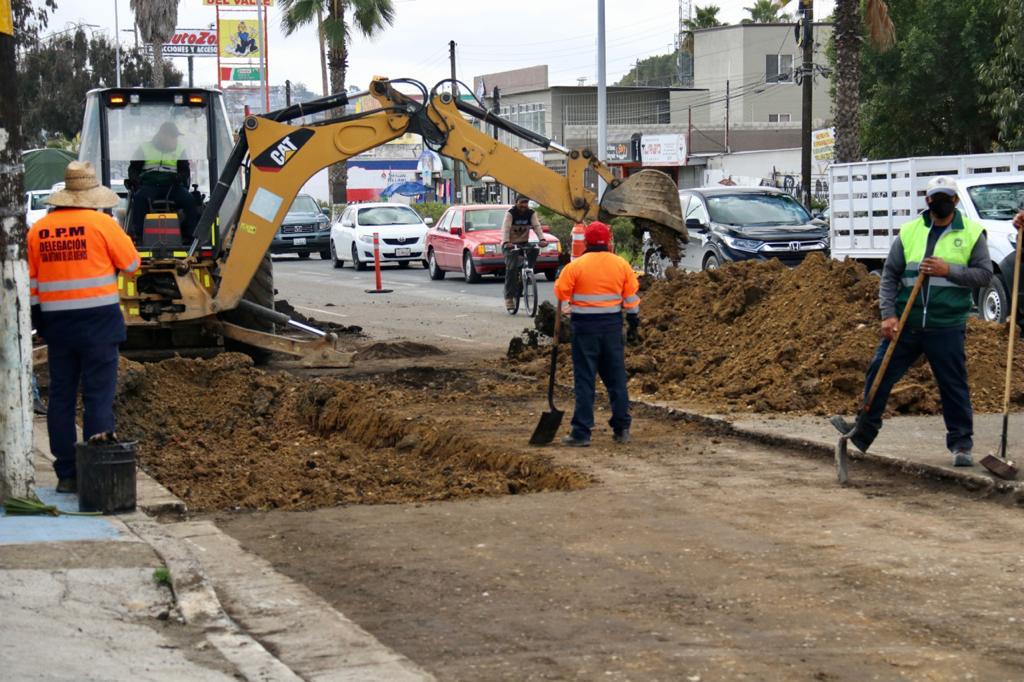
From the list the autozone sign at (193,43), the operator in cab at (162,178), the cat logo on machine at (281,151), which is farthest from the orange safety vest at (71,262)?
the autozone sign at (193,43)

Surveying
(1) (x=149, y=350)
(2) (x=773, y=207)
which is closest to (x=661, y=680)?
(1) (x=149, y=350)

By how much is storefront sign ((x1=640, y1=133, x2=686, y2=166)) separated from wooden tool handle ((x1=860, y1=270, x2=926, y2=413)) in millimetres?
56012

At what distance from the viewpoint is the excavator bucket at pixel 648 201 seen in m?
14.2

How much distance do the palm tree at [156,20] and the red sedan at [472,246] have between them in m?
27.0

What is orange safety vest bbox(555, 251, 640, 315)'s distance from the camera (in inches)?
454

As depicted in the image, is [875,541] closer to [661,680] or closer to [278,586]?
[661,680]

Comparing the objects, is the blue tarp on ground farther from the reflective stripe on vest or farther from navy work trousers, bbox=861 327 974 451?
navy work trousers, bbox=861 327 974 451

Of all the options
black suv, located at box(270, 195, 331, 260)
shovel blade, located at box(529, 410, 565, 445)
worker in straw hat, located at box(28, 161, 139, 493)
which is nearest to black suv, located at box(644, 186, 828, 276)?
shovel blade, located at box(529, 410, 565, 445)

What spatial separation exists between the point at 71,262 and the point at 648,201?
6.53 meters

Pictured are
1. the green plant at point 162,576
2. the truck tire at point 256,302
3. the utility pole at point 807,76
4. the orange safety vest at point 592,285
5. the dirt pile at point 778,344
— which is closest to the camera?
the green plant at point 162,576

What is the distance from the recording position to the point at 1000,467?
30.5 ft

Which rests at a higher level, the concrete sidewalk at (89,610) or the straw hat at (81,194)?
the straw hat at (81,194)

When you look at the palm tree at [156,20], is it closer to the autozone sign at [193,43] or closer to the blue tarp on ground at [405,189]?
the autozone sign at [193,43]

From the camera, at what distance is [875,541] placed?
7980mm
